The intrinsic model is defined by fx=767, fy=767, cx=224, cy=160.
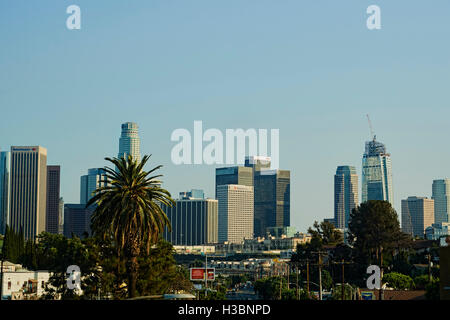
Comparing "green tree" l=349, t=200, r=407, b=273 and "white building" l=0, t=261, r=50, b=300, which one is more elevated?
"green tree" l=349, t=200, r=407, b=273

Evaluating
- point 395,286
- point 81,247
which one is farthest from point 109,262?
point 395,286

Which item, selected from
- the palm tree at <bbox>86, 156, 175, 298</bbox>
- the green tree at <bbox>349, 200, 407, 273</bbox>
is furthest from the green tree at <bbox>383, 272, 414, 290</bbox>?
the palm tree at <bbox>86, 156, 175, 298</bbox>

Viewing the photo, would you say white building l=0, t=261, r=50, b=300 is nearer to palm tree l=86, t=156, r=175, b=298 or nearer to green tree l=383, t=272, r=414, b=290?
palm tree l=86, t=156, r=175, b=298

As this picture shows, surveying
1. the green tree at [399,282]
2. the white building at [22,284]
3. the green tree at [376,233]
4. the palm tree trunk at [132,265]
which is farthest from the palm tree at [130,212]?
the green tree at [376,233]

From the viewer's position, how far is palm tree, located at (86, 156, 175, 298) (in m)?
78.1

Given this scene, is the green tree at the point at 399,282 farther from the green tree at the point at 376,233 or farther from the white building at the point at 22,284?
the white building at the point at 22,284

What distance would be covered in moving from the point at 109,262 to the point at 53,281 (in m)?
15.6

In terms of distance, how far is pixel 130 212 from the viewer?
78188 millimetres

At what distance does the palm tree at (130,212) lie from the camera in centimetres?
7806

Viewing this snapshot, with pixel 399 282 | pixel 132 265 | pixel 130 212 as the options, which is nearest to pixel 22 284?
pixel 132 265
